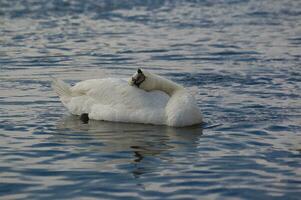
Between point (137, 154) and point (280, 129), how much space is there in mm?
2540

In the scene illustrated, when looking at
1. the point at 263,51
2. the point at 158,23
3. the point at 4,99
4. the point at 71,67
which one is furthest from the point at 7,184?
the point at 158,23

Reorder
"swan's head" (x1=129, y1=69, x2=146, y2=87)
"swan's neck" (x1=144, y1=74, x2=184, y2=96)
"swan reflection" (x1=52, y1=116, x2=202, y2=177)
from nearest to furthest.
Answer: "swan reflection" (x1=52, y1=116, x2=202, y2=177)
"swan's head" (x1=129, y1=69, x2=146, y2=87)
"swan's neck" (x1=144, y1=74, x2=184, y2=96)

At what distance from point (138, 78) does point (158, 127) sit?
3.12ft

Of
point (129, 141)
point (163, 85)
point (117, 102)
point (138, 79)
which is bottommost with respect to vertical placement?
point (129, 141)

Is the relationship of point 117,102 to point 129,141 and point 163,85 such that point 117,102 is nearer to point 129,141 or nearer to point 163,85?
point 163,85

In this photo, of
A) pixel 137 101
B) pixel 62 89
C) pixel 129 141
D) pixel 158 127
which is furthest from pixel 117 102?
pixel 129 141

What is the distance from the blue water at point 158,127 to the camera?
9547mm

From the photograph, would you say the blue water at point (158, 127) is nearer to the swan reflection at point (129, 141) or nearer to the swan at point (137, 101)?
the swan reflection at point (129, 141)

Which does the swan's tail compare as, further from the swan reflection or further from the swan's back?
the swan reflection

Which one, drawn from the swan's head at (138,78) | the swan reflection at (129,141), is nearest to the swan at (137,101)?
the swan's head at (138,78)

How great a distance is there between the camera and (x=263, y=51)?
21.2 metres

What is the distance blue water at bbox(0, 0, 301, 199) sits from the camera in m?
9.55

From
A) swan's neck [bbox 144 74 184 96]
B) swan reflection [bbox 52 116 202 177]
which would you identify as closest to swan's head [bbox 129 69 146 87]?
swan's neck [bbox 144 74 184 96]

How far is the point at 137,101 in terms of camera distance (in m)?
13.1
